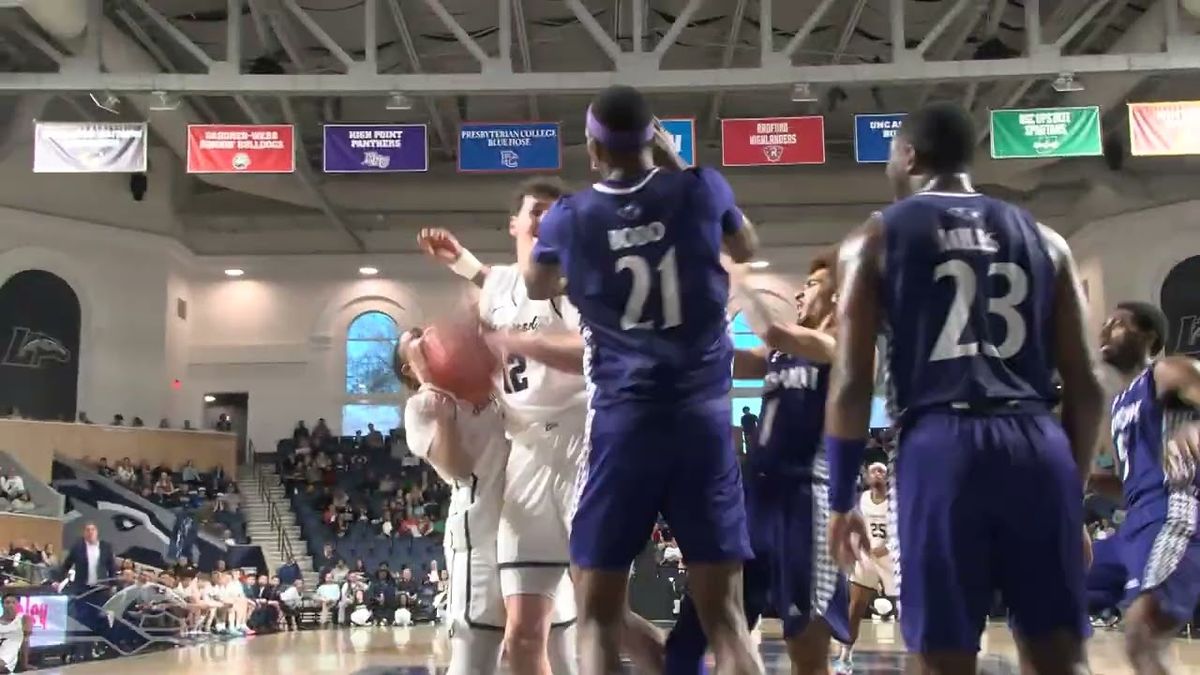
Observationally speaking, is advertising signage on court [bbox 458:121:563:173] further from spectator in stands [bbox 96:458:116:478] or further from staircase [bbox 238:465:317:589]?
spectator in stands [bbox 96:458:116:478]

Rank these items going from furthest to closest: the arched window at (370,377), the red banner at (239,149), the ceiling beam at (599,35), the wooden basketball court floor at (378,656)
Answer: the arched window at (370,377) < the red banner at (239,149) < the ceiling beam at (599,35) < the wooden basketball court floor at (378,656)

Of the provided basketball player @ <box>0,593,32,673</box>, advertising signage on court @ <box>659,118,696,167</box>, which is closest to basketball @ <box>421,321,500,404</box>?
basketball player @ <box>0,593,32,673</box>

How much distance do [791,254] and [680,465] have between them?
81.6 ft

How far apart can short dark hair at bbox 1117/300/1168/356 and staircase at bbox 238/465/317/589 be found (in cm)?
1916

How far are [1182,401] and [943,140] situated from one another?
6.87 feet

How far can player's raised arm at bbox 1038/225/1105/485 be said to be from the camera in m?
2.62

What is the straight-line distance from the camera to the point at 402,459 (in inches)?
1012

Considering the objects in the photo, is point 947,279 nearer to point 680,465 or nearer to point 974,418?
point 974,418

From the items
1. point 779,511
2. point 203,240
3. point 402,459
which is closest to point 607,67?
point 402,459

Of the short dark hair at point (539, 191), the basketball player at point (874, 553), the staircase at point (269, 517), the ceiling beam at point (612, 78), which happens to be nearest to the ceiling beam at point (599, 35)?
the ceiling beam at point (612, 78)

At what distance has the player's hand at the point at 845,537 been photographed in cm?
275

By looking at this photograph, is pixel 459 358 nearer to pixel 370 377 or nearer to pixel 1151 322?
pixel 1151 322

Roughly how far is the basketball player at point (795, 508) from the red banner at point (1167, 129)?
11.3 m

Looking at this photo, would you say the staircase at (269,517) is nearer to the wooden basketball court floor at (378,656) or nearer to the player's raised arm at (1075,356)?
the wooden basketball court floor at (378,656)
